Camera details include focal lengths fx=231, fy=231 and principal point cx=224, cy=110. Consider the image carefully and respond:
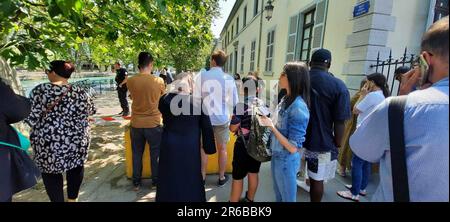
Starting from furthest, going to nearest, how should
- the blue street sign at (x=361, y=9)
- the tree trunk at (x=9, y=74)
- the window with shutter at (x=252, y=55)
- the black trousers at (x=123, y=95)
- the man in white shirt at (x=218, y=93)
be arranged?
the window with shutter at (x=252, y=55), the black trousers at (x=123, y=95), the blue street sign at (x=361, y=9), the tree trunk at (x=9, y=74), the man in white shirt at (x=218, y=93)

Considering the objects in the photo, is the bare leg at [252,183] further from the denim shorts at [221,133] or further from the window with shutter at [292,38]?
the window with shutter at [292,38]

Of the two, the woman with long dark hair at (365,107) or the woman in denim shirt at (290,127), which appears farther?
the woman with long dark hair at (365,107)

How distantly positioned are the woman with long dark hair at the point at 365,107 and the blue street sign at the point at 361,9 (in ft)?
7.98

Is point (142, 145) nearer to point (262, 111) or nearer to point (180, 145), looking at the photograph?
point (180, 145)

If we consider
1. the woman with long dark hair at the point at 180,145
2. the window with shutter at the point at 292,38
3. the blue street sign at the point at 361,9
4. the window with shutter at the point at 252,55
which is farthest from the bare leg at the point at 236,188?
the window with shutter at the point at 252,55

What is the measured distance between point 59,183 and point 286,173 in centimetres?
237

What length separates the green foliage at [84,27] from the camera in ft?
7.42

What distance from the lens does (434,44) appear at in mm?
952

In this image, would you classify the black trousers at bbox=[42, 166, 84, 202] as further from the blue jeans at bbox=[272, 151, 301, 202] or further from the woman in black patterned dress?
the blue jeans at bbox=[272, 151, 301, 202]

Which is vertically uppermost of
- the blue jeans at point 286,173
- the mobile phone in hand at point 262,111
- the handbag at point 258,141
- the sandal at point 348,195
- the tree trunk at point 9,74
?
the tree trunk at point 9,74

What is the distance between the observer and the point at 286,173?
7.16ft
